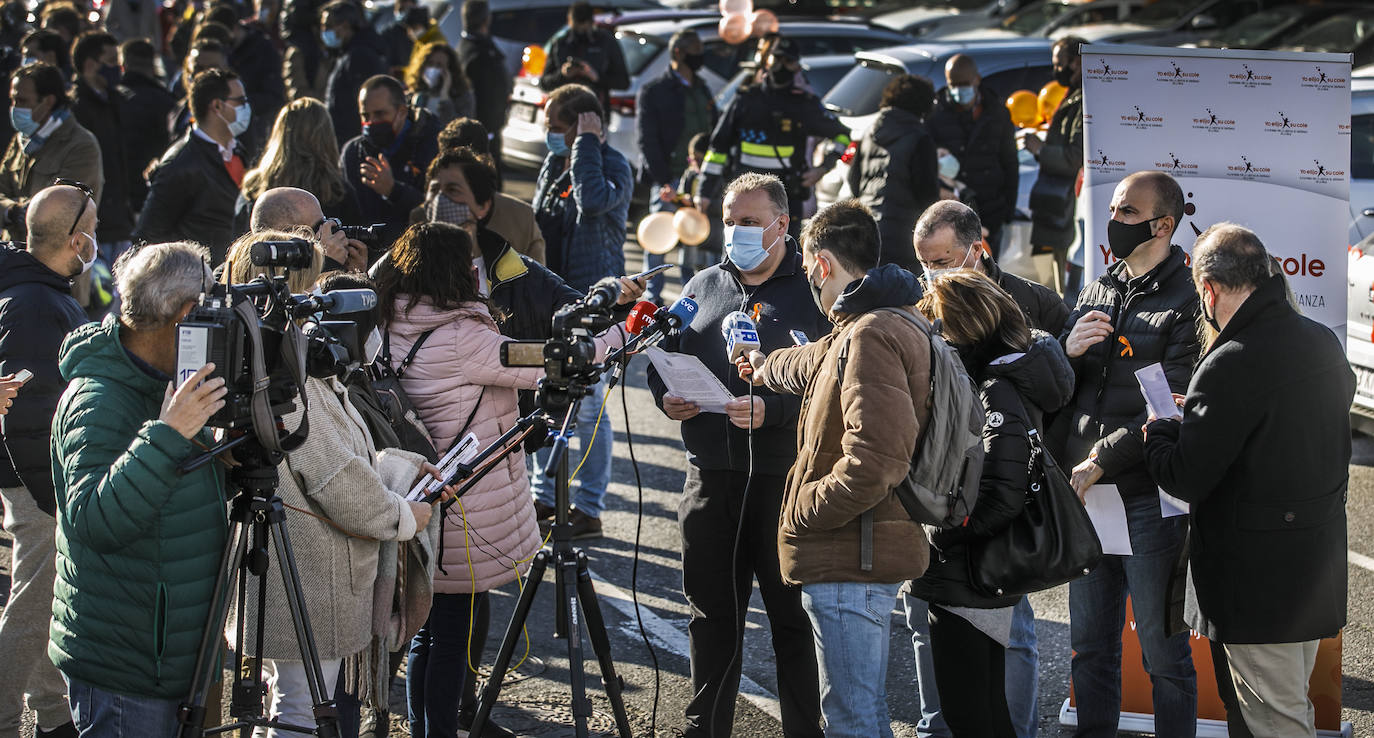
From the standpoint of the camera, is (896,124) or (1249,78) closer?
(1249,78)

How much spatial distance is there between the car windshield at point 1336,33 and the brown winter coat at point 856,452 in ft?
39.8

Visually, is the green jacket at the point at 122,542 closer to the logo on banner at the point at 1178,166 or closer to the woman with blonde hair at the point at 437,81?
the logo on banner at the point at 1178,166

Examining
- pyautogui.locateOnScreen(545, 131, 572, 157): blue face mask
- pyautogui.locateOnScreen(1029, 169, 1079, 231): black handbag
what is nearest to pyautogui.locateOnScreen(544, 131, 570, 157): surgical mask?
pyautogui.locateOnScreen(545, 131, 572, 157): blue face mask

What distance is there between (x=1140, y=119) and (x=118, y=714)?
3.95m

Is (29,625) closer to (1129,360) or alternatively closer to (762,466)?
(762,466)

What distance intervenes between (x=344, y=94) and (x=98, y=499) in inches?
337

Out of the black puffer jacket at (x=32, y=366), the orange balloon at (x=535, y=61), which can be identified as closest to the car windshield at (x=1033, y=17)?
the orange balloon at (x=535, y=61)

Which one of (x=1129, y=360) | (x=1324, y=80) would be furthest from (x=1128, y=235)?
(x=1324, y=80)

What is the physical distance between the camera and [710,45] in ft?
47.3

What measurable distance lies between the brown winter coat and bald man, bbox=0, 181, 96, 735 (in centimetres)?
237

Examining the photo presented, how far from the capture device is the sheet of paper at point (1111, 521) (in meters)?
4.40

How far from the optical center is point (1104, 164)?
5.19 m

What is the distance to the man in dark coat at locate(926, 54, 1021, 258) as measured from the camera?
990 centimetres

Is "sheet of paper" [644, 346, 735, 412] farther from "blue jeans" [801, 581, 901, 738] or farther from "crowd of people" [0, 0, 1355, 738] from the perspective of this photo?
"blue jeans" [801, 581, 901, 738]
